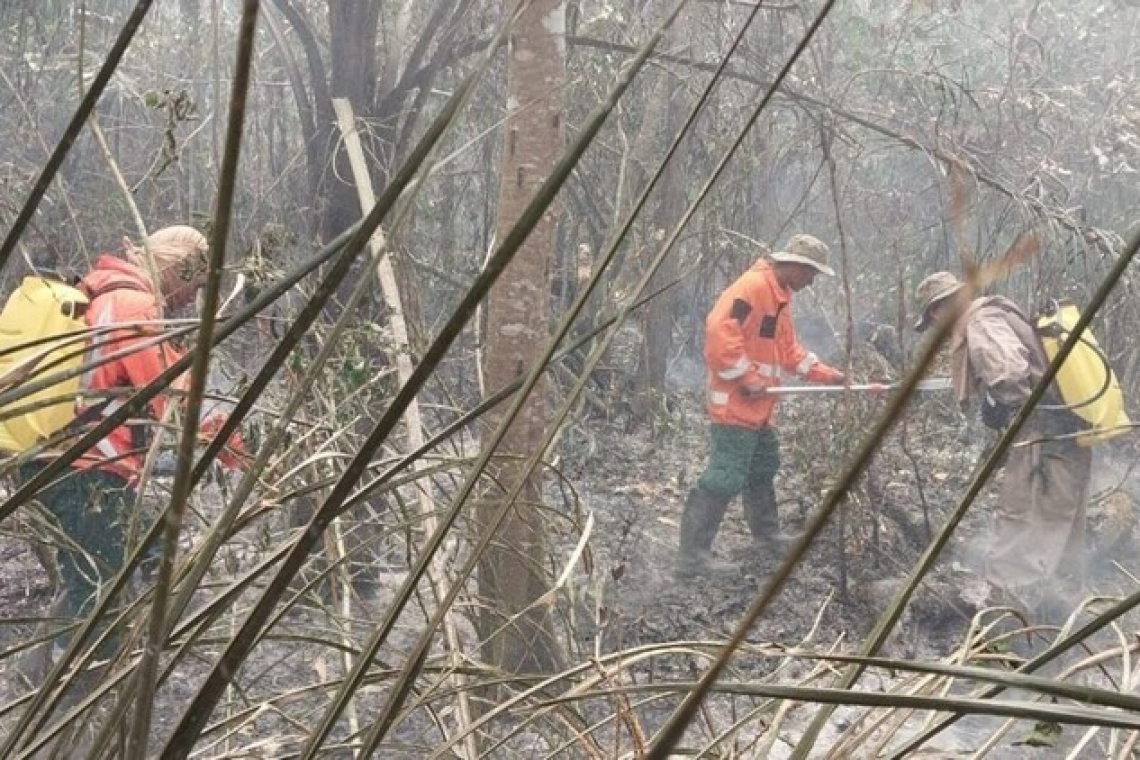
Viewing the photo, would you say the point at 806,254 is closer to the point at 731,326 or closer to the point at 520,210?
the point at 731,326

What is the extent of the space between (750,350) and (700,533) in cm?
107

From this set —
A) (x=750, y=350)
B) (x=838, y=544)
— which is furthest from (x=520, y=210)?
Answer: (x=838, y=544)

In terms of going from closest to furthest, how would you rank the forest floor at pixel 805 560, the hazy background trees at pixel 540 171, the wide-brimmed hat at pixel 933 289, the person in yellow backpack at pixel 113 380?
the person in yellow backpack at pixel 113 380
the hazy background trees at pixel 540 171
the forest floor at pixel 805 560
the wide-brimmed hat at pixel 933 289

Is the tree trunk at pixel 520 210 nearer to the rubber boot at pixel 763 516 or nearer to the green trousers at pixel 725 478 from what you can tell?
the green trousers at pixel 725 478

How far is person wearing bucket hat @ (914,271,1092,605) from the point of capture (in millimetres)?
4809

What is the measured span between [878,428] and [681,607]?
195 inches

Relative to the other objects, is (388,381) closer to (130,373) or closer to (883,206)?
(130,373)

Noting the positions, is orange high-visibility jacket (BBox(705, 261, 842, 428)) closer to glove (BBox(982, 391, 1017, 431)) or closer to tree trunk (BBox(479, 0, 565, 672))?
glove (BBox(982, 391, 1017, 431))

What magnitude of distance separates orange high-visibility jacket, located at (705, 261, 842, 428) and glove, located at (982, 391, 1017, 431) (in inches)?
33.4

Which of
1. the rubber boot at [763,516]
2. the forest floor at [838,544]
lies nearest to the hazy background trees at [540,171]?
the forest floor at [838,544]

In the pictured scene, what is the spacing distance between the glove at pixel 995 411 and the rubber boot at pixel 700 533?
142 centimetres

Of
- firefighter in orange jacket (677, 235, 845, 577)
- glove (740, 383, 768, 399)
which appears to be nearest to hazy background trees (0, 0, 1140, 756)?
firefighter in orange jacket (677, 235, 845, 577)

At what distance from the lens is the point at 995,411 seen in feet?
16.6

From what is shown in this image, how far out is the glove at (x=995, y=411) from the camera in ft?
16.1
